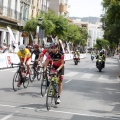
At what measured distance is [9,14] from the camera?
45.8m

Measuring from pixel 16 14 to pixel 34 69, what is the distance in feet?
109

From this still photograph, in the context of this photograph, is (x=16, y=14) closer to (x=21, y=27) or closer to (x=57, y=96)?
(x=21, y=27)

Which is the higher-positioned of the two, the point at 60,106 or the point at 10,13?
the point at 10,13

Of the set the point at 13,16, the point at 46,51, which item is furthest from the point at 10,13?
the point at 46,51

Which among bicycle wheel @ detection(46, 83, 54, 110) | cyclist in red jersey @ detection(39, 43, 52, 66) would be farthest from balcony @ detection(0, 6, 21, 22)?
bicycle wheel @ detection(46, 83, 54, 110)

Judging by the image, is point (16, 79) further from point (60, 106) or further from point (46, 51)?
point (60, 106)

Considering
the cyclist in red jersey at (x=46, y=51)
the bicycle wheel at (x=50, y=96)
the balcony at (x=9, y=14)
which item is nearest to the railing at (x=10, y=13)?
the balcony at (x=9, y=14)

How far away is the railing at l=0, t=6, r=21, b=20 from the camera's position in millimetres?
43250

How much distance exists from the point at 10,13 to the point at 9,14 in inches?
16.6

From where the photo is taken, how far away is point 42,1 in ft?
222

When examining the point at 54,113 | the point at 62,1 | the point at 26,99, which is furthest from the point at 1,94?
the point at 62,1

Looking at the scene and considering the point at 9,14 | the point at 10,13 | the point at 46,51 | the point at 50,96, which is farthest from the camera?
the point at 10,13

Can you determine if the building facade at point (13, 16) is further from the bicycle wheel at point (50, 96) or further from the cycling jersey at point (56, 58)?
the bicycle wheel at point (50, 96)

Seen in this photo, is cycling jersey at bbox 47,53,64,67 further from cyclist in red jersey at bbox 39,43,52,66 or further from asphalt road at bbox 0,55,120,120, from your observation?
asphalt road at bbox 0,55,120,120
